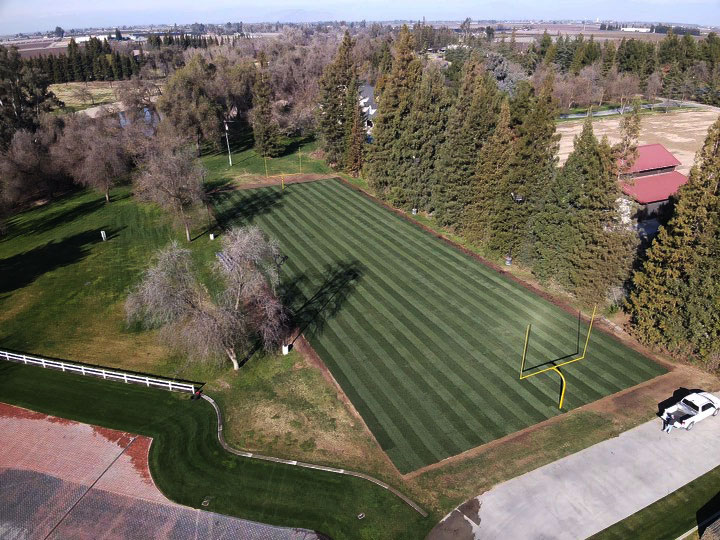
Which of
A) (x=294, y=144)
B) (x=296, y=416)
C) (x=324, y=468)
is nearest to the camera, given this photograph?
(x=324, y=468)

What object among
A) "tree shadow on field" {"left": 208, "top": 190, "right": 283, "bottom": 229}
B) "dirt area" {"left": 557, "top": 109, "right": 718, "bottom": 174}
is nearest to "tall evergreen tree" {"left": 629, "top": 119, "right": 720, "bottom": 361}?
"tree shadow on field" {"left": 208, "top": 190, "right": 283, "bottom": 229}

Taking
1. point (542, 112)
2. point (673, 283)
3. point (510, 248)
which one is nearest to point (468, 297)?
point (510, 248)

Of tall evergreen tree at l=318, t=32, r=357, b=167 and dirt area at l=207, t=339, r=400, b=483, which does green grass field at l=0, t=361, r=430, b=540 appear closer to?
dirt area at l=207, t=339, r=400, b=483

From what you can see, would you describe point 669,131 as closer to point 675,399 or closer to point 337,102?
point 337,102

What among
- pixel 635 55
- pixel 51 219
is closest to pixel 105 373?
pixel 51 219

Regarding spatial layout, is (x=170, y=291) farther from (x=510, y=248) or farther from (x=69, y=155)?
(x=69, y=155)

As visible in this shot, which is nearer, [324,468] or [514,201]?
[324,468]

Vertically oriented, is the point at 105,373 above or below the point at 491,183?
below
